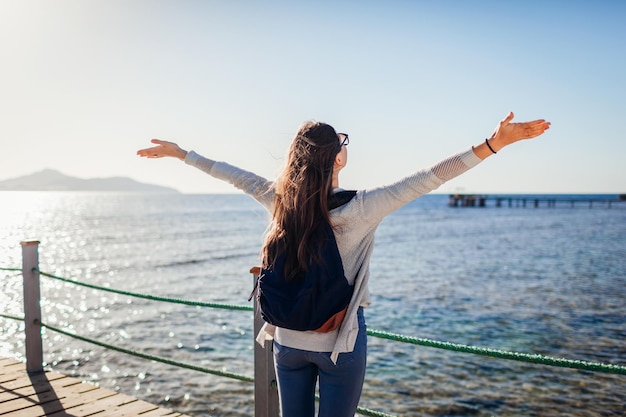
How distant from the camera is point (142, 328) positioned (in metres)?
13.0

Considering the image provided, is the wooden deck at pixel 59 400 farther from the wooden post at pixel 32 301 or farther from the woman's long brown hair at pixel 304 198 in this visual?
the woman's long brown hair at pixel 304 198

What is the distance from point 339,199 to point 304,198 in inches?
5.5

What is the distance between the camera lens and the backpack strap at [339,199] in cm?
203

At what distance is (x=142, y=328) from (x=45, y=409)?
9233 millimetres

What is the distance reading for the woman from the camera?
1899 millimetres

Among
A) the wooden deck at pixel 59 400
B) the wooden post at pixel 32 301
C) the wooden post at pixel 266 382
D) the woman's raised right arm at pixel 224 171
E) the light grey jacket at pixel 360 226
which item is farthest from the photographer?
the wooden post at pixel 32 301

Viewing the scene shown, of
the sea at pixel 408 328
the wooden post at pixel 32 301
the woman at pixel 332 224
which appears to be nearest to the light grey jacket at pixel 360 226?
the woman at pixel 332 224

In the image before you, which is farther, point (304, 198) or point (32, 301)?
point (32, 301)

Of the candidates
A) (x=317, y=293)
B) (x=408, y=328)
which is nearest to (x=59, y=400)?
(x=317, y=293)

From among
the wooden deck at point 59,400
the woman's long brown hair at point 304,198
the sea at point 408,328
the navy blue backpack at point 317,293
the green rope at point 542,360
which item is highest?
the woman's long brown hair at point 304,198

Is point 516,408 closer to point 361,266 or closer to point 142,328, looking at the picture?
point 361,266

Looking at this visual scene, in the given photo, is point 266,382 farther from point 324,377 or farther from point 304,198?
point 304,198

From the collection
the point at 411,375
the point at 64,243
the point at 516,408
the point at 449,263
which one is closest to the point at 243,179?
the point at 516,408

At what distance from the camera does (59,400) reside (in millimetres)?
4324
